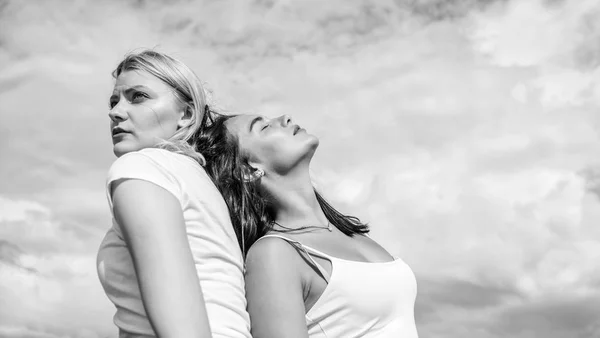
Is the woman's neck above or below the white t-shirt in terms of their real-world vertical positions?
above

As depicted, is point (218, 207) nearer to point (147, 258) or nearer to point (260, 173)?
point (147, 258)

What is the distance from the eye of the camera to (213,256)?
111 inches

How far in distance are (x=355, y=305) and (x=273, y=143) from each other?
1.47 meters

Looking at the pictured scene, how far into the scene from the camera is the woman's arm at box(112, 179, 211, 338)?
2.27 m

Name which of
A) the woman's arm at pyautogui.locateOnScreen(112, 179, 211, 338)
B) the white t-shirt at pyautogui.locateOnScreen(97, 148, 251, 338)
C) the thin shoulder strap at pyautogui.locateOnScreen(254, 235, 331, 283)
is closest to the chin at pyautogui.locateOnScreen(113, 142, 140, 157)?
the white t-shirt at pyautogui.locateOnScreen(97, 148, 251, 338)

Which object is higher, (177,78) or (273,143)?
(273,143)

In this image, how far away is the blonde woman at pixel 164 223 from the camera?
2318 millimetres

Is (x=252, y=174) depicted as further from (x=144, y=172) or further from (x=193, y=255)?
(x=144, y=172)

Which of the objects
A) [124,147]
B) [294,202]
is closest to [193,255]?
[124,147]

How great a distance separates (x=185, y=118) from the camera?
371 cm

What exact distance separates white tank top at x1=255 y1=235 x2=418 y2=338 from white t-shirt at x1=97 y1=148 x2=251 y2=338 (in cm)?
145

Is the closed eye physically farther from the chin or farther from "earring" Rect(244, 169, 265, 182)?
"earring" Rect(244, 169, 265, 182)

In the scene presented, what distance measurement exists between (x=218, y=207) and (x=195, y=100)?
933 mm

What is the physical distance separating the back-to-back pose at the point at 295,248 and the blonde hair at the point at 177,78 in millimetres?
997
